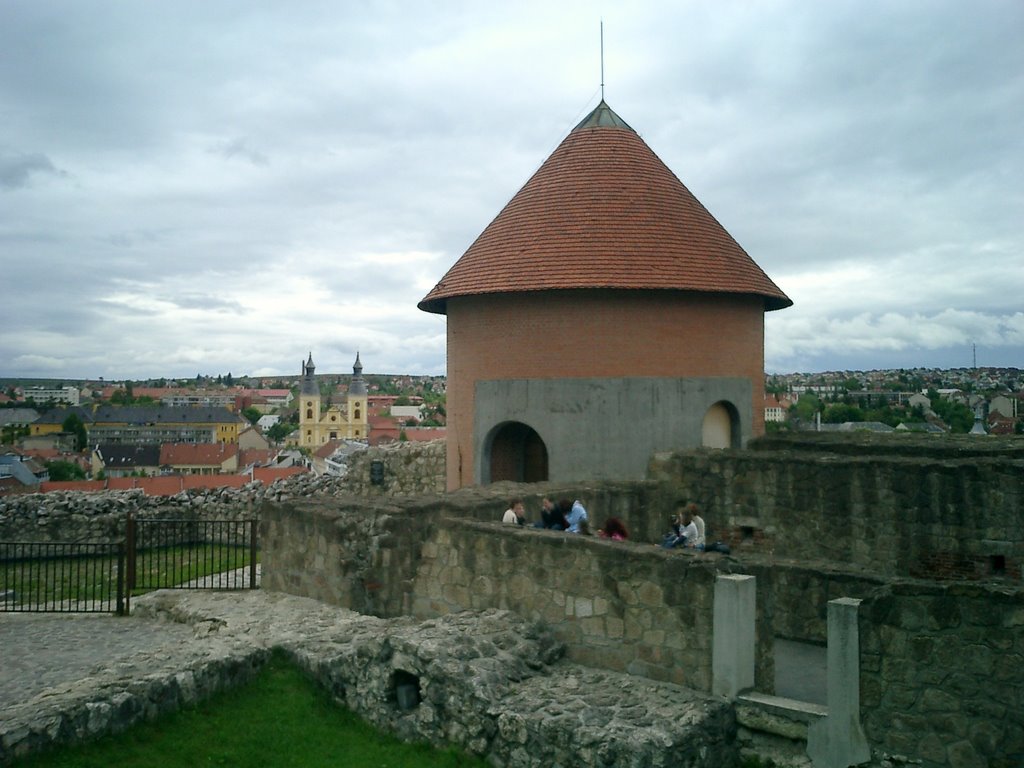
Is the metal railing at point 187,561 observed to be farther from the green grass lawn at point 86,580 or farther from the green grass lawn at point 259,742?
the green grass lawn at point 259,742

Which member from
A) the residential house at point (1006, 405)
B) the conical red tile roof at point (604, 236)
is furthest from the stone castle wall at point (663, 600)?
the residential house at point (1006, 405)

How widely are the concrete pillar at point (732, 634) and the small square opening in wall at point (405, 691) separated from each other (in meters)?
2.29

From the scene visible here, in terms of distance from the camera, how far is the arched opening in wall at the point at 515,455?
16.0 m

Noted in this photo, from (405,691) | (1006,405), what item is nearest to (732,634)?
(405,691)

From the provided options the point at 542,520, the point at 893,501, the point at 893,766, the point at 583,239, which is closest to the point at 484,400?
the point at 583,239

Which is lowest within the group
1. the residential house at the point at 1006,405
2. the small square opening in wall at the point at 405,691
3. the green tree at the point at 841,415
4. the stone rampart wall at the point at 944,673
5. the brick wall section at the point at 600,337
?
the small square opening in wall at the point at 405,691

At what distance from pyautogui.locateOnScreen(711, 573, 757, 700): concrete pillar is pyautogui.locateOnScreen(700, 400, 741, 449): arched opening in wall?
9087 millimetres

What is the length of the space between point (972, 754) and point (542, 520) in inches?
226

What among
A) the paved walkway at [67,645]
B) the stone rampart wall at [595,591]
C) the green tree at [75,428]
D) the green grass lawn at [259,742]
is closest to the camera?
the green grass lawn at [259,742]

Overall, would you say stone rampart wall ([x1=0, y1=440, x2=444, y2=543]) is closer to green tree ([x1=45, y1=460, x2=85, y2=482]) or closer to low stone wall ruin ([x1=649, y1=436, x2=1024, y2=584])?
low stone wall ruin ([x1=649, y1=436, x2=1024, y2=584])

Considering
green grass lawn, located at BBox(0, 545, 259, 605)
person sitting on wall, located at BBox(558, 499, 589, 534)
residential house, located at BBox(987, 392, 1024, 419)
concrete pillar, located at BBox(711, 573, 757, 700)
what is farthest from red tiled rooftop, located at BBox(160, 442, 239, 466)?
concrete pillar, located at BBox(711, 573, 757, 700)

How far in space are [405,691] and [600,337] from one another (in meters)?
8.43

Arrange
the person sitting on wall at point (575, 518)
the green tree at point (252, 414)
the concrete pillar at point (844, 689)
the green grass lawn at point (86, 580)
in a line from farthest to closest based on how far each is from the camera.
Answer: the green tree at point (252, 414)
the green grass lawn at point (86, 580)
the person sitting on wall at point (575, 518)
the concrete pillar at point (844, 689)

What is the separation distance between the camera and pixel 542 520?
1065cm
